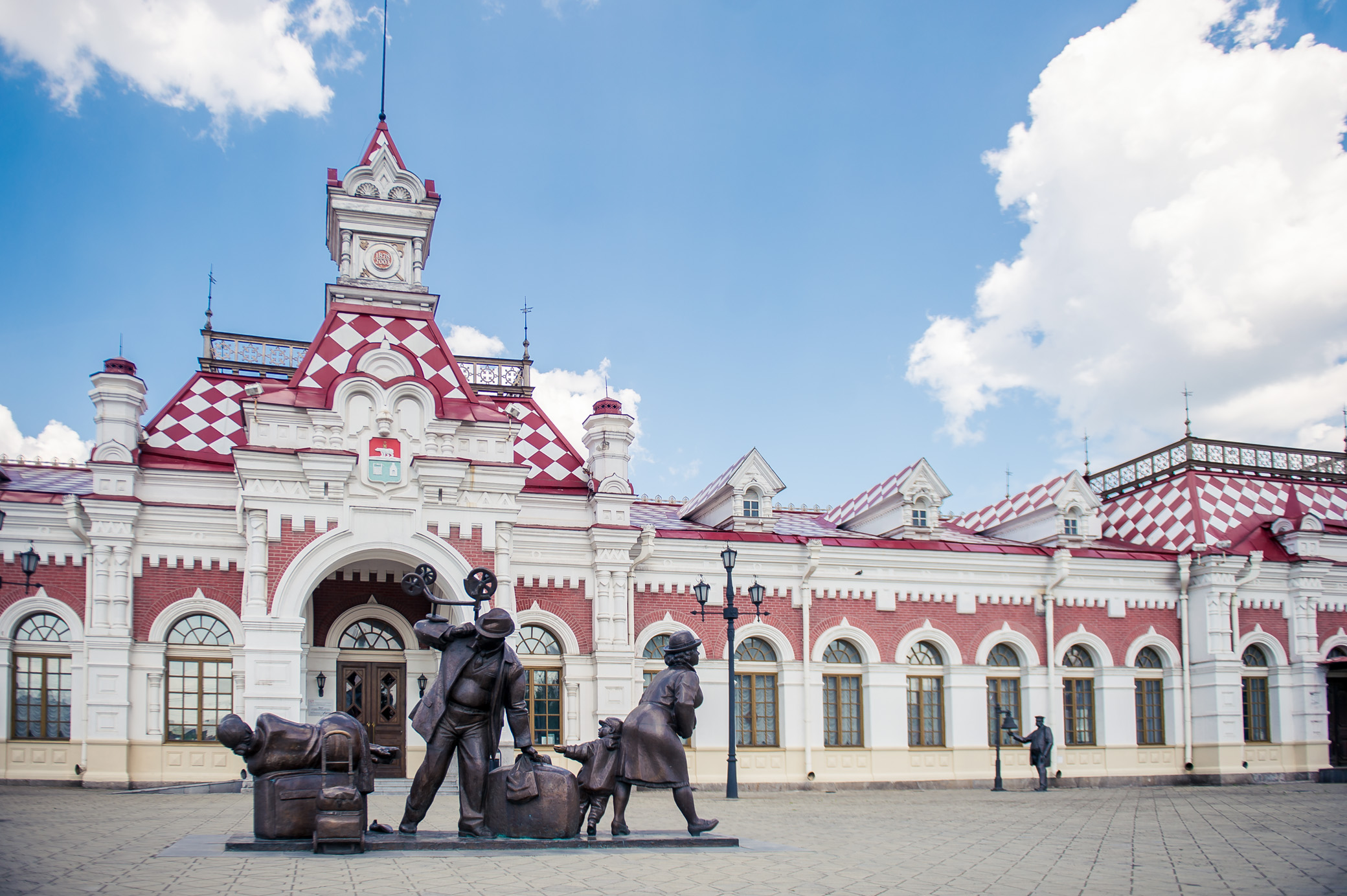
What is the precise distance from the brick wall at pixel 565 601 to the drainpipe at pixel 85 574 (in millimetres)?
7615

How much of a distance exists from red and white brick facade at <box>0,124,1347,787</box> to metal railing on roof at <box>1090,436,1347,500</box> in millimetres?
233

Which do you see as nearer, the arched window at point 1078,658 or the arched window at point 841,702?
the arched window at point 841,702

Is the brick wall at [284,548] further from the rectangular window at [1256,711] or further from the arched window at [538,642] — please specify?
the rectangular window at [1256,711]

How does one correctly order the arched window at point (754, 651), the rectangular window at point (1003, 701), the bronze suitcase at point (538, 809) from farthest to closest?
the rectangular window at point (1003, 701) → the arched window at point (754, 651) → the bronze suitcase at point (538, 809)

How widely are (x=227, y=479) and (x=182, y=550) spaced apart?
156 cm

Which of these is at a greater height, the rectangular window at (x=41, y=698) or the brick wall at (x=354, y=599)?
the brick wall at (x=354, y=599)

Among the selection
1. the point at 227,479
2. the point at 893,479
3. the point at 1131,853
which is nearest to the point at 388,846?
the point at 1131,853

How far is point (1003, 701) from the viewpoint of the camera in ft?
84.2

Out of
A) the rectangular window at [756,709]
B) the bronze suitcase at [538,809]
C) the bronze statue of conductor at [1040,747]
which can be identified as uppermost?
the bronze suitcase at [538,809]

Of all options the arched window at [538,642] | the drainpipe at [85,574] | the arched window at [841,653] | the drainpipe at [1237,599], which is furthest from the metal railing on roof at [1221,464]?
the drainpipe at [85,574]

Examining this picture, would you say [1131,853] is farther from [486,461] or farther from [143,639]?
[143,639]

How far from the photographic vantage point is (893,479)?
88.2 ft

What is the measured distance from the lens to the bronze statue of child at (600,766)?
10492 millimetres

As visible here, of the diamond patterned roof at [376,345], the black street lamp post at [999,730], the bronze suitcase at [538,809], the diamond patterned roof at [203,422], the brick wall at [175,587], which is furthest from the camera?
the black street lamp post at [999,730]
